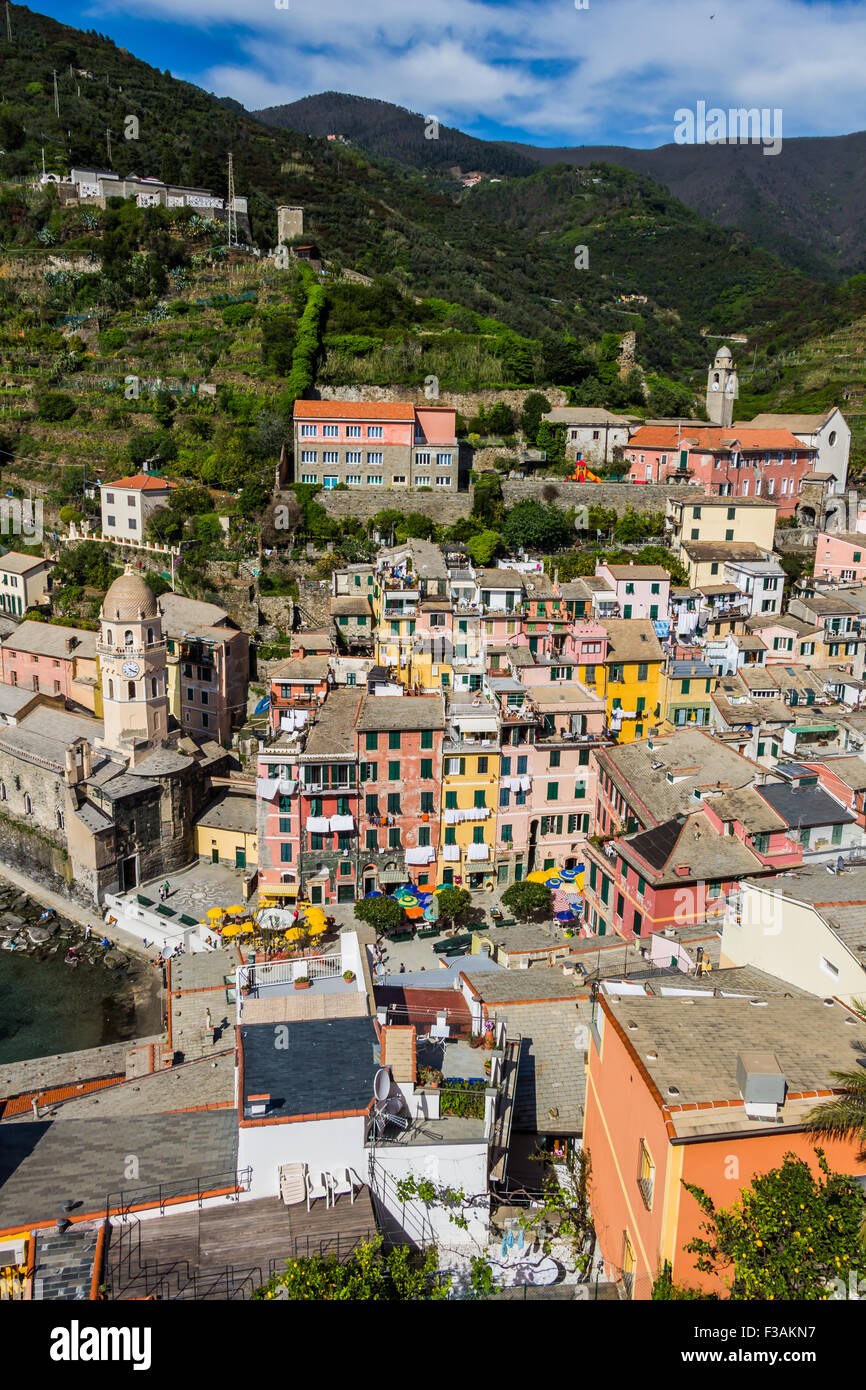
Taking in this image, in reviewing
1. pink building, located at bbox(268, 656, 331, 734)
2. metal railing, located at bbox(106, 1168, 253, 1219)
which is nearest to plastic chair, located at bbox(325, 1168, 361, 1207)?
metal railing, located at bbox(106, 1168, 253, 1219)

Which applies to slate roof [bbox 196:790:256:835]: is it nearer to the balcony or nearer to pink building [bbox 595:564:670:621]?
the balcony

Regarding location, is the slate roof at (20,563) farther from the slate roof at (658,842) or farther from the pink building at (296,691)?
the slate roof at (658,842)

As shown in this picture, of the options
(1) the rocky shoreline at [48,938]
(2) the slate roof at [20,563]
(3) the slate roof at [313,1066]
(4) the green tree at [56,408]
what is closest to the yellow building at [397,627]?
(1) the rocky shoreline at [48,938]

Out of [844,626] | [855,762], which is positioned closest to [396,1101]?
[855,762]

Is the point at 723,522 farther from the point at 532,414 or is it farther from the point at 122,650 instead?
the point at 122,650

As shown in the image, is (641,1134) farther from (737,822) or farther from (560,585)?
(560,585)

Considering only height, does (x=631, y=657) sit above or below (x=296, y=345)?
below

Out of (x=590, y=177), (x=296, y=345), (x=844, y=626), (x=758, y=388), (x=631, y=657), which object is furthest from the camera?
(x=590, y=177)

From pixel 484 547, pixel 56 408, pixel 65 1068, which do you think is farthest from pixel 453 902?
pixel 56 408

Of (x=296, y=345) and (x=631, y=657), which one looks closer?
(x=631, y=657)
